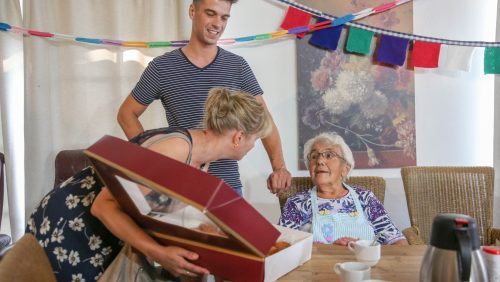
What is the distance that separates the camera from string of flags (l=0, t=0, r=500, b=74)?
264 cm

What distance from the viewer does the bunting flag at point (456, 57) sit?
2648 millimetres

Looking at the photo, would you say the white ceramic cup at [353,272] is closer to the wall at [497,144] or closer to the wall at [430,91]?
the wall at [430,91]

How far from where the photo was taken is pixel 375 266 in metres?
1.29

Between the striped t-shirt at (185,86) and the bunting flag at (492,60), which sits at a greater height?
the bunting flag at (492,60)

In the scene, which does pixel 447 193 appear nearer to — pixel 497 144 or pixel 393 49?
pixel 497 144

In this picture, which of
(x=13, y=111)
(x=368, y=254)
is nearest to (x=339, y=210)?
(x=368, y=254)

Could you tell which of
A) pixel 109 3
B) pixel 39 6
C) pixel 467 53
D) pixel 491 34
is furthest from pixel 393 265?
pixel 39 6

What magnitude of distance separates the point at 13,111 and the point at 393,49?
2.56 meters

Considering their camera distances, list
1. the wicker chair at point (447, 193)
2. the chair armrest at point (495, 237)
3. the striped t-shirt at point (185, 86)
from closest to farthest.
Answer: the striped t-shirt at point (185, 86), the chair armrest at point (495, 237), the wicker chair at point (447, 193)

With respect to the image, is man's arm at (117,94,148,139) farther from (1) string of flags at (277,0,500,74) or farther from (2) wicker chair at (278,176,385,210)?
(1) string of flags at (277,0,500,74)

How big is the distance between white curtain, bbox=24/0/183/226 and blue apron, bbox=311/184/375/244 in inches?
54.7

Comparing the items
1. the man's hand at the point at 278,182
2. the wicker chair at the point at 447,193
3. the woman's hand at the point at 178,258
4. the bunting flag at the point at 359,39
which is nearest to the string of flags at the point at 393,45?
the bunting flag at the point at 359,39

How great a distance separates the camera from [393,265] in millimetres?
1300

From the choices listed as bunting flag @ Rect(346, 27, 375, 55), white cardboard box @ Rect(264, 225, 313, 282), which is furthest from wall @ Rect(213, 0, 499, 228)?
white cardboard box @ Rect(264, 225, 313, 282)
